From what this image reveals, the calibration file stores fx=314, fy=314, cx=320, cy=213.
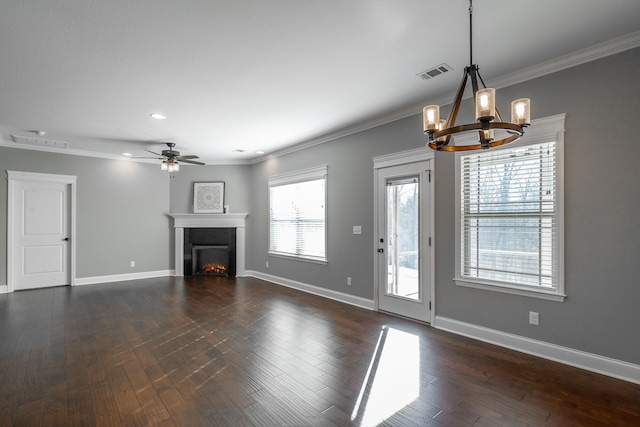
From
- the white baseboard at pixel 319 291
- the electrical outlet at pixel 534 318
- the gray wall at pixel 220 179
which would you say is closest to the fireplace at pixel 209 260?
the white baseboard at pixel 319 291

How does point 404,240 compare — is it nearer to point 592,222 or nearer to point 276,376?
point 592,222

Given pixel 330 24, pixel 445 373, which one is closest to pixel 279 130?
pixel 330 24

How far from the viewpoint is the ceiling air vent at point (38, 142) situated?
5371mm

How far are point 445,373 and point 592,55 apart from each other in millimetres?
3038

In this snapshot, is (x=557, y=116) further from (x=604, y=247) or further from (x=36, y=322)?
A: (x=36, y=322)

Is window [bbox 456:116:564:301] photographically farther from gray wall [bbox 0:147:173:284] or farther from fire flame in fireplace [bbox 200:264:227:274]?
gray wall [bbox 0:147:173:284]

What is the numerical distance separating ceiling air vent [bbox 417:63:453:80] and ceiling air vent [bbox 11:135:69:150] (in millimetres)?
6143

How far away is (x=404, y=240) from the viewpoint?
424 cm

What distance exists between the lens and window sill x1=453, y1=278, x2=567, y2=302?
116 inches

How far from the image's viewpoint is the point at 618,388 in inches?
96.4

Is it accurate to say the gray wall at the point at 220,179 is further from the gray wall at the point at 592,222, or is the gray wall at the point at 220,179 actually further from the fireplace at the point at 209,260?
the gray wall at the point at 592,222

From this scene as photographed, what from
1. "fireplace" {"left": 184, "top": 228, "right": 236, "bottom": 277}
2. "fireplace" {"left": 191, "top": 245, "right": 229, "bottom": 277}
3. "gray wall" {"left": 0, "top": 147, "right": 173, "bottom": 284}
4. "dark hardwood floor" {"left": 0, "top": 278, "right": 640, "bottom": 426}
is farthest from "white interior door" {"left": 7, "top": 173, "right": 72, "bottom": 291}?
"fireplace" {"left": 191, "top": 245, "right": 229, "bottom": 277}

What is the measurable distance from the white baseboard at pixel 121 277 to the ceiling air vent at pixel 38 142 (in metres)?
2.63

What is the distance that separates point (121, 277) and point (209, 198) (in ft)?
8.18
